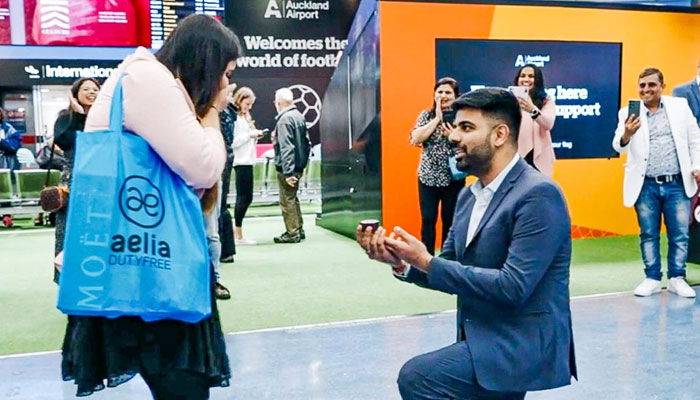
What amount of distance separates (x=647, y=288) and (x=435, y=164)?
1.67 metres

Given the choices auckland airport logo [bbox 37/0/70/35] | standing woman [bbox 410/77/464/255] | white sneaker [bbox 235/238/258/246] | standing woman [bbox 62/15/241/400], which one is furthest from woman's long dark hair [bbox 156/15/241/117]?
auckland airport logo [bbox 37/0/70/35]

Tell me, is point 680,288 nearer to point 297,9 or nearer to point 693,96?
point 693,96

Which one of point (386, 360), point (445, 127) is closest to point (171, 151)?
point (386, 360)

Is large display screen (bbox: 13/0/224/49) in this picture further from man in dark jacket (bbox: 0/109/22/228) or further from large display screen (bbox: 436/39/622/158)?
large display screen (bbox: 436/39/622/158)

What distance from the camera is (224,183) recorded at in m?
4.97

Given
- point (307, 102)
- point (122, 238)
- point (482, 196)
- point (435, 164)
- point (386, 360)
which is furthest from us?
point (307, 102)

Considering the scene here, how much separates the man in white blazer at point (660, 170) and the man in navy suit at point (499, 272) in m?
3.03

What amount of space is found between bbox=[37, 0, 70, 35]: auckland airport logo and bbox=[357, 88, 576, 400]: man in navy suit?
37.4 ft

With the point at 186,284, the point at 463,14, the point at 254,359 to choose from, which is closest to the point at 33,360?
the point at 254,359

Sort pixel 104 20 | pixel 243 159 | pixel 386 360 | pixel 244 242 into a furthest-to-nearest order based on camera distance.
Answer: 1. pixel 104 20
2. pixel 244 242
3. pixel 243 159
4. pixel 386 360

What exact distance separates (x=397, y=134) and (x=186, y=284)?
5.13m

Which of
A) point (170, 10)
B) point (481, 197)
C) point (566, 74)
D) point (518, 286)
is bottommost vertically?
point (518, 286)

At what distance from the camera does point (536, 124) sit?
4898mm

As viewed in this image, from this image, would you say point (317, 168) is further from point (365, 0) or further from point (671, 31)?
point (671, 31)
